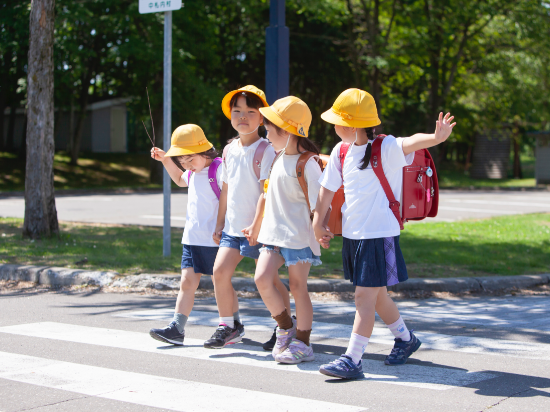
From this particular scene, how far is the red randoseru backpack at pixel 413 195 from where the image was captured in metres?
4.21

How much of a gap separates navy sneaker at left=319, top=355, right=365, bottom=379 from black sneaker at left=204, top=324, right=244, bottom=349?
0.98 m

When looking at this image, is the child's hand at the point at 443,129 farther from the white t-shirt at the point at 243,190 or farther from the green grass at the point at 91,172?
the green grass at the point at 91,172

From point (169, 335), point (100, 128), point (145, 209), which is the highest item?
point (100, 128)

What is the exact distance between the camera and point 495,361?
4434 mm

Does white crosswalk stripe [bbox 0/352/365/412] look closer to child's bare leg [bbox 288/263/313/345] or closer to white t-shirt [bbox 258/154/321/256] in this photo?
child's bare leg [bbox 288/263/313/345]

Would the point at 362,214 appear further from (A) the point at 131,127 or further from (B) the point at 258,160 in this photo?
(A) the point at 131,127

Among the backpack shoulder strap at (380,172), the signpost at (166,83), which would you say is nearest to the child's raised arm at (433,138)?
the backpack shoulder strap at (380,172)

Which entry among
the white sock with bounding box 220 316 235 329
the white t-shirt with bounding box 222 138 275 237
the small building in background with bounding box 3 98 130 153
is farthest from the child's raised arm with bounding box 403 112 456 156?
the small building in background with bounding box 3 98 130 153

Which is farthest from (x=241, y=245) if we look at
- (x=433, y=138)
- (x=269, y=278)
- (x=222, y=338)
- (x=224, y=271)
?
(x=433, y=138)

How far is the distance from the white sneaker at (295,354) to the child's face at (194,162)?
151 centimetres

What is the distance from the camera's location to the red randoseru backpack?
166 inches

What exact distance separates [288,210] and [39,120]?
709cm

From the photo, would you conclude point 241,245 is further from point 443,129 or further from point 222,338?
point 443,129

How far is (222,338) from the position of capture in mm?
4773
